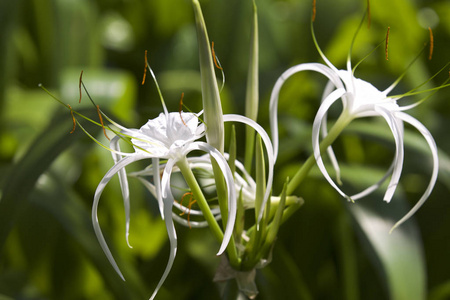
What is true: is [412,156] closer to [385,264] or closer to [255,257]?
[385,264]

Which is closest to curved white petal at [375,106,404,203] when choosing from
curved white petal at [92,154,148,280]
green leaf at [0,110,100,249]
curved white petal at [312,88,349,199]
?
curved white petal at [312,88,349,199]

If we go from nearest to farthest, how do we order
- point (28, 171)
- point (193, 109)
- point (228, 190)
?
point (228, 190)
point (28, 171)
point (193, 109)

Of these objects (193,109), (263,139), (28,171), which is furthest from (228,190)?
(193,109)

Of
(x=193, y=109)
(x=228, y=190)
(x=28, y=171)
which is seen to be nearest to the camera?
(x=228, y=190)

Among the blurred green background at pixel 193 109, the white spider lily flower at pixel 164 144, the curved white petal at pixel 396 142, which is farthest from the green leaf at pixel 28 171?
the curved white petal at pixel 396 142

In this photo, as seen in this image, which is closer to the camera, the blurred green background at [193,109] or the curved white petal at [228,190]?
the curved white petal at [228,190]

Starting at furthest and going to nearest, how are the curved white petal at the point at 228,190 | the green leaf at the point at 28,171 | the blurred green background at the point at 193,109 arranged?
1. the blurred green background at the point at 193,109
2. the green leaf at the point at 28,171
3. the curved white petal at the point at 228,190

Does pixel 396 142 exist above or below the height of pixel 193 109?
above

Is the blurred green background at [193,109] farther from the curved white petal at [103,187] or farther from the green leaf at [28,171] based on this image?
the curved white petal at [103,187]

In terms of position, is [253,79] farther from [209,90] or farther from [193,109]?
[193,109]
